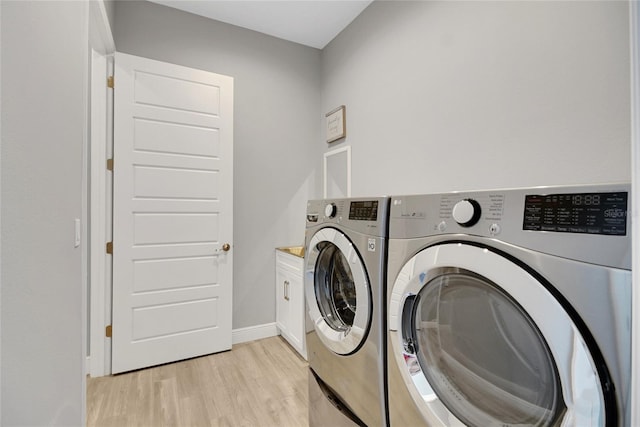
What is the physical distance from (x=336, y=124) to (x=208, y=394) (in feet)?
7.58

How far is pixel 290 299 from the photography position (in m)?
2.49

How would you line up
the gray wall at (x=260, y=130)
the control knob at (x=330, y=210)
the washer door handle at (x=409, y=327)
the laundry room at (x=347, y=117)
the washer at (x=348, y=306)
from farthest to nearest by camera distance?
the gray wall at (x=260, y=130) < the control knob at (x=330, y=210) < the washer at (x=348, y=306) < the washer door handle at (x=409, y=327) < the laundry room at (x=347, y=117)

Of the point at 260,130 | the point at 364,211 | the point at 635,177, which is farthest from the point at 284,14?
the point at 635,177

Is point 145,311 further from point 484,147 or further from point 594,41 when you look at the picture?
point 594,41

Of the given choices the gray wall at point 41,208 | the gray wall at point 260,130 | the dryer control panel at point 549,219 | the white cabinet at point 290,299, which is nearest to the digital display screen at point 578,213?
the dryer control panel at point 549,219

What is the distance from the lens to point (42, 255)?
34.1 inches

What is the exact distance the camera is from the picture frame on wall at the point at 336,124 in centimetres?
269

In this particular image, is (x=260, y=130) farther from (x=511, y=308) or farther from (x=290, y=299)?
(x=511, y=308)

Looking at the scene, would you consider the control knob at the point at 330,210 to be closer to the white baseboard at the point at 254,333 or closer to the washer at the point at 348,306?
the washer at the point at 348,306

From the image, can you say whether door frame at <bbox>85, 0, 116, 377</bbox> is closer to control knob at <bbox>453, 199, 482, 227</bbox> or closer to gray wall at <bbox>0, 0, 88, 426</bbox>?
gray wall at <bbox>0, 0, 88, 426</bbox>

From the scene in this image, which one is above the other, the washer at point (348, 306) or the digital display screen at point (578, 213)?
the digital display screen at point (578, 213)

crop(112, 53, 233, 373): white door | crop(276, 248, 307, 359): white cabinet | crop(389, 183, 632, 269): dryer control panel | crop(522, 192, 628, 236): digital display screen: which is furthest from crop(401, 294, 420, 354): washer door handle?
crop(112, 53, 233, 373): white door

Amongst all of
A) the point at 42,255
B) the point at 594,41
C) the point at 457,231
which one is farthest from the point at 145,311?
the point at 594,41

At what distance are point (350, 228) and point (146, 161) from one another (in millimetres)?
1726
